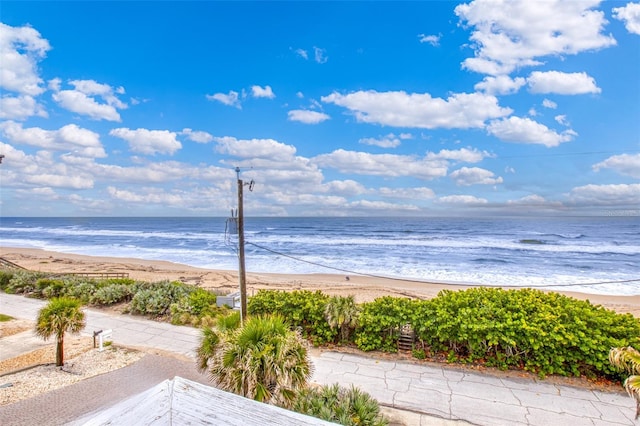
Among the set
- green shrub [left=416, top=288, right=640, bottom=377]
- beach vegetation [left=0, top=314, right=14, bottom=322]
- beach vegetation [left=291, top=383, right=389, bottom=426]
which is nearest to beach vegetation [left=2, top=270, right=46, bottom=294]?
beach vegetation [left=0, top=314, right=14, bottom=322]

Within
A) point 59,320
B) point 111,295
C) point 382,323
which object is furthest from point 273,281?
point 59,320

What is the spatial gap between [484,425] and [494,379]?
6.91 feet

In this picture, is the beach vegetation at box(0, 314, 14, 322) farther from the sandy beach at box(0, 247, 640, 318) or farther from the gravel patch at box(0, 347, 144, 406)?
the sandy beach at box(0, 247, 640, 318)

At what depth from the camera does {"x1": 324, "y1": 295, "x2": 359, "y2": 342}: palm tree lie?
9906 mm

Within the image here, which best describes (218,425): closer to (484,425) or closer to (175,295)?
(484,425)

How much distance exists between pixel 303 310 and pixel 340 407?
4918 millimetres

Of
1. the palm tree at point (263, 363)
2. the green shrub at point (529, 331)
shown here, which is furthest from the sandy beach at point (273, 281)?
the palm tree at point (263, 363)

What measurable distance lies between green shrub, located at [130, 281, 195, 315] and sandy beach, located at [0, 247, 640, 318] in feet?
10.3

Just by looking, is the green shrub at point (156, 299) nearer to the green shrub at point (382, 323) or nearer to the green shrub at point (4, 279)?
the green shrub at point (382, 323)

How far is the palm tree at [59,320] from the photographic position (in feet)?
28.7

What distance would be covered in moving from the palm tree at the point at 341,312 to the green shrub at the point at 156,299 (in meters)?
7.68

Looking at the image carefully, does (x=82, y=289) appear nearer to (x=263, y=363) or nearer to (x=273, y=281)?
(x=273, y=281)

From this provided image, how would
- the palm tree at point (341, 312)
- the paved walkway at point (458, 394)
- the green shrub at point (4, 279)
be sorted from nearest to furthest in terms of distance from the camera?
the paved walkway at point (458, 394), the palm tree at point (341, 312), the green shrub at point (4, 279)

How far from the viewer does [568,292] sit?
22.3m
